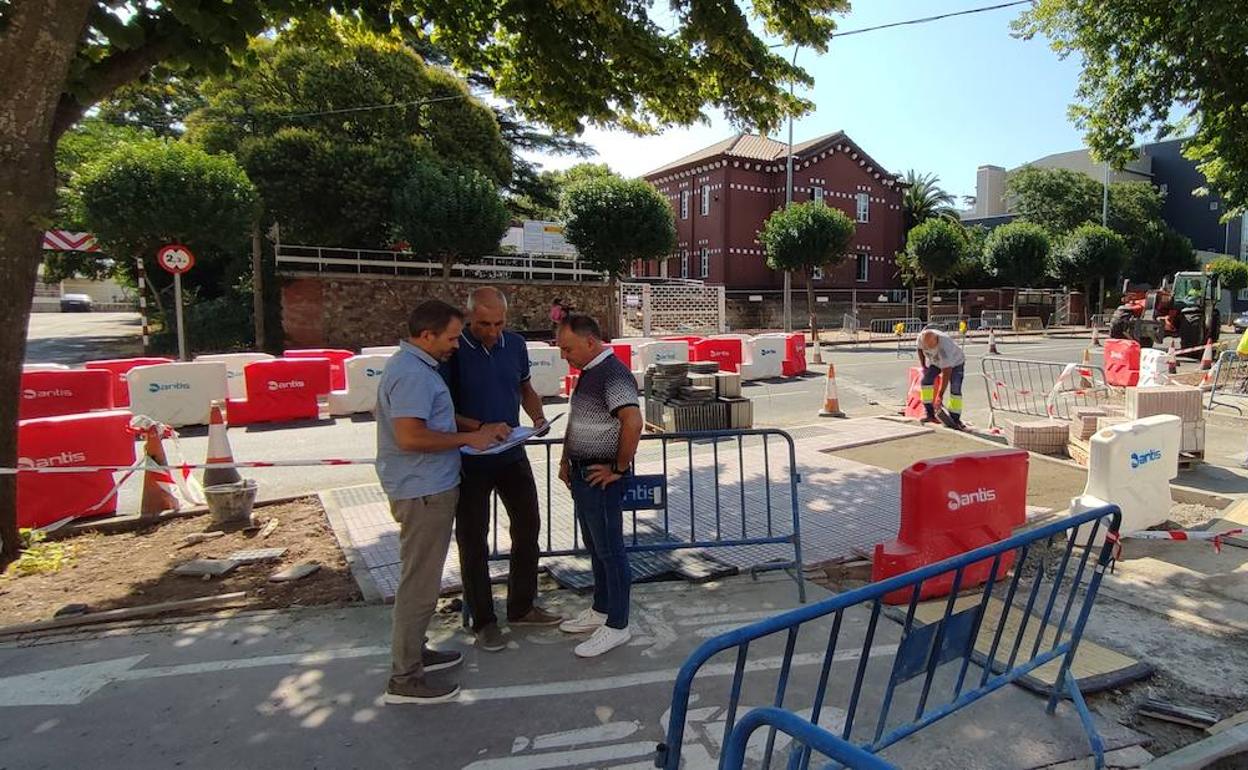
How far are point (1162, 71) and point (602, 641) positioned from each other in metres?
12.7

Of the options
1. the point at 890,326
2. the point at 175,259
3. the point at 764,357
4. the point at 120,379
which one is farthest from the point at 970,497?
the point at 890,326

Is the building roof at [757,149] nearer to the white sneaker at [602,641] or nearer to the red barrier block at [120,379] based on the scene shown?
the red barrier block at [120,379]

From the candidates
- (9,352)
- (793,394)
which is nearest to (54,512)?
(9,352)

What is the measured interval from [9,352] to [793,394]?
1199 centimetres

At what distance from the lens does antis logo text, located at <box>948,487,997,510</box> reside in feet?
14.7

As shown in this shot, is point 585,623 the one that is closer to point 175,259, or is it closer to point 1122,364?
point 1122,364

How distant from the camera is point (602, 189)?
28.3 meters

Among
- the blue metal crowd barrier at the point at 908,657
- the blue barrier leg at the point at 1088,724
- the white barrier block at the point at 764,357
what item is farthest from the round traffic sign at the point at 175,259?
the blue barrier leg at the point at 1088,724

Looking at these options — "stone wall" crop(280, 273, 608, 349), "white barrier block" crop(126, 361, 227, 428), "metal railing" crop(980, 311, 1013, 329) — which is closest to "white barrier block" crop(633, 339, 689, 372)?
"white barrier block" crop(126, 361, 227, 428)

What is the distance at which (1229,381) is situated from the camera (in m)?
13.8

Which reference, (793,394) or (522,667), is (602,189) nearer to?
(793,394)

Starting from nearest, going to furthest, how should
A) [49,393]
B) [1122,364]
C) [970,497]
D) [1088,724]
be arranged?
[1088,724]
[970,497]
[49,393]
[1122,364]

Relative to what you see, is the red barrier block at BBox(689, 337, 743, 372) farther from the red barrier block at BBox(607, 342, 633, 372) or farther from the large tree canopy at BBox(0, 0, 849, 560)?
the large tree canopy at BBox(0, 0, 849, 560)

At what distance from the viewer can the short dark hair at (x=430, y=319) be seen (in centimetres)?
327
